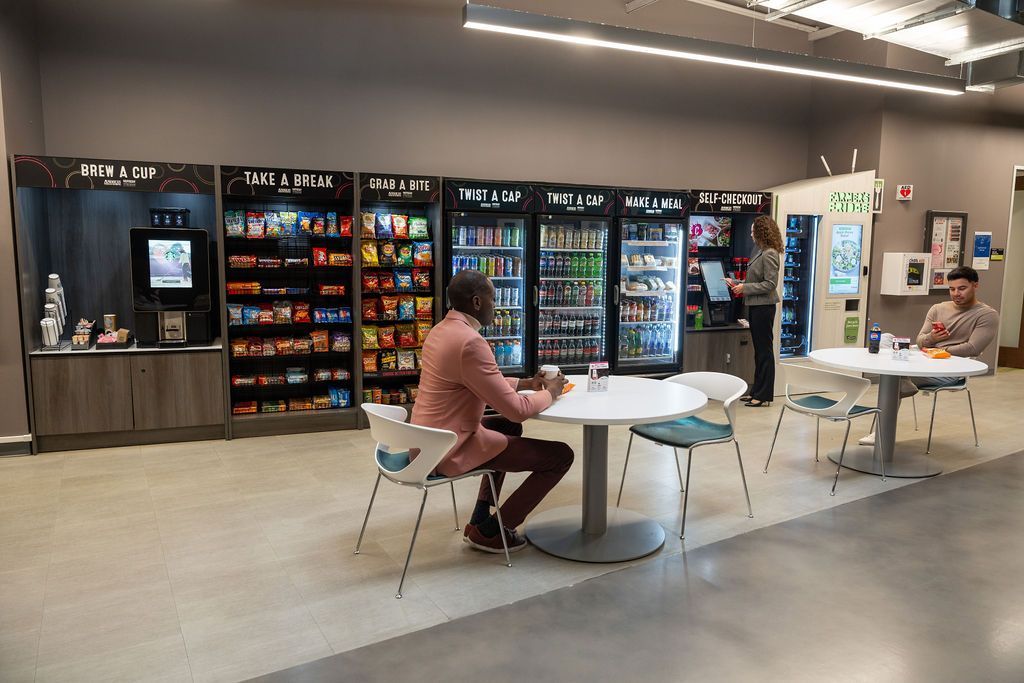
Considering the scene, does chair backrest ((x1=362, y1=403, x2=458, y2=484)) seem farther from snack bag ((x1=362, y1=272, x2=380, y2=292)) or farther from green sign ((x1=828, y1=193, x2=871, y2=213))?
green sign ((x1=828, y1=193, x2=871, y2=213))

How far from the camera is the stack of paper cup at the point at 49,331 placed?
5207 mm

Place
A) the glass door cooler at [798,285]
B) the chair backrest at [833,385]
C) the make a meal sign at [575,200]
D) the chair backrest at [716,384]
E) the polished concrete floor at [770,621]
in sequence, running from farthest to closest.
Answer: the glass door cooler at [798,285]
the make a meal sign at [575,200]
the chair backrest at [833,385]
the chair backrest at [716,384]
the polished concrete floor at [770,621]

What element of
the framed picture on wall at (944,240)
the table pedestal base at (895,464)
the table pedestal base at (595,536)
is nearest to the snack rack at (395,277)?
the table pedestal base at (595,536)

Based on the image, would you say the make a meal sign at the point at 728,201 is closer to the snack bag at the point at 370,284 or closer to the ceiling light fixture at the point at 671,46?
the ceiling light fixture at the point at 671,46

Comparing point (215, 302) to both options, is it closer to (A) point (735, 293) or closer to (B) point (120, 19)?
(B) point (120, 19)

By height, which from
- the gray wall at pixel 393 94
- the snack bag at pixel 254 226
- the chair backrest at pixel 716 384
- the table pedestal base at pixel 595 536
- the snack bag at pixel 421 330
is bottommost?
the table pedestal base at pixel 595 536

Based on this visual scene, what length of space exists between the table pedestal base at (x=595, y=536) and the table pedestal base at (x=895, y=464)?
6.74 ft

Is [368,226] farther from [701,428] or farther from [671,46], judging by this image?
[701,428]

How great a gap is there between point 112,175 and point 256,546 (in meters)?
3.25

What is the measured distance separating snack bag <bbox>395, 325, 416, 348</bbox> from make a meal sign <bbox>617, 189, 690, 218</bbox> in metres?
2.32

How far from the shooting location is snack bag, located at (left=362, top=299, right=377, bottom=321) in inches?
240

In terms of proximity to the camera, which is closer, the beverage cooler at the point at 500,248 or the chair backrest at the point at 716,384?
the chair backrest at the point at 716,384

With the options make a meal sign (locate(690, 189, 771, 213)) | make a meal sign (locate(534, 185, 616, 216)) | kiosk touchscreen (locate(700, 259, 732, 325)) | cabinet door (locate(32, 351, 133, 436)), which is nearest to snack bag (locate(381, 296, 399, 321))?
make a meal sign (locate(534, 185, 616, 216))

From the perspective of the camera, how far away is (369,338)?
6082 millimetres
